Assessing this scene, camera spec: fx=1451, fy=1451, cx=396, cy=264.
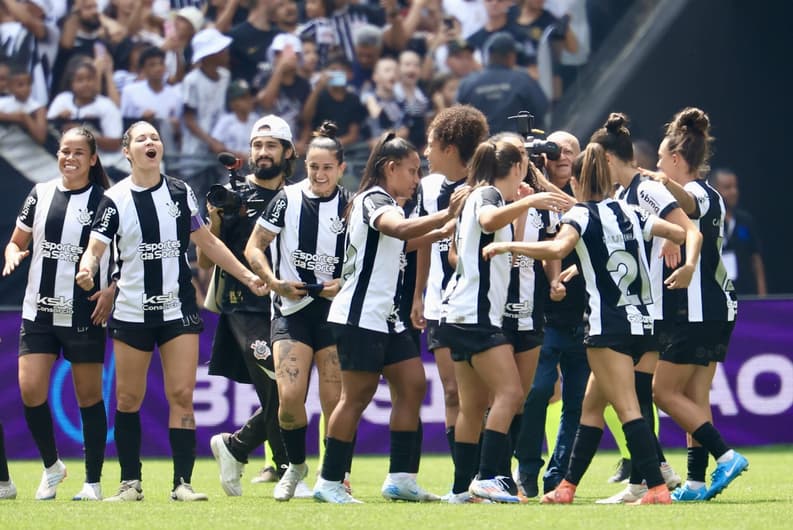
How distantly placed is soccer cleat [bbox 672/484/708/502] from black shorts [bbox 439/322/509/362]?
60.3 inches

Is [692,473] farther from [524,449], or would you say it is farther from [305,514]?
[305,514]

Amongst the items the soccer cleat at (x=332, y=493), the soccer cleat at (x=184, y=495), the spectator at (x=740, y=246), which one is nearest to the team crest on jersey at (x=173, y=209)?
the soccer cleat at (x=184, y=495)

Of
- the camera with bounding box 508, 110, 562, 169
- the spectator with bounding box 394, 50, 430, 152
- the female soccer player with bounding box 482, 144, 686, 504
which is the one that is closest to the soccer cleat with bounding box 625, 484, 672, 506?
the female soccer player with bounding box 482, 144, 686, 504

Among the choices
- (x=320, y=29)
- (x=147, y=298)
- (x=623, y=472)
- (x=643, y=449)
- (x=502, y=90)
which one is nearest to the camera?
(x=643, y=449)

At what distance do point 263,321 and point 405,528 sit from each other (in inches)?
115

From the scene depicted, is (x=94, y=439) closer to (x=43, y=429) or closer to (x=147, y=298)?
(x=43, y=429)

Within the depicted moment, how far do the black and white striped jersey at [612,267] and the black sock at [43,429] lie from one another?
338 centimetres

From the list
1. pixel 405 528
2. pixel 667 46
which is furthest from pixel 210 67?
pixel 405 528

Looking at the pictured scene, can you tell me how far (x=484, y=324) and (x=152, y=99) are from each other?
8.55 m

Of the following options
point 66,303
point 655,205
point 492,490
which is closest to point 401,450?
point 492,490

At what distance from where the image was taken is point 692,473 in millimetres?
8422

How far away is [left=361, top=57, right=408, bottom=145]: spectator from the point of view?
16000 mm

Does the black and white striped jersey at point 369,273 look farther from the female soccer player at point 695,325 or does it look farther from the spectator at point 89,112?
the spectator at point 89,112

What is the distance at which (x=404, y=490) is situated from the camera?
26.9ft
